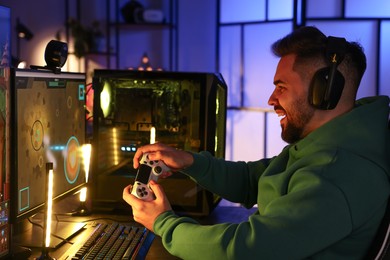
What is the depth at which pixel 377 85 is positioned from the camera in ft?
12.3

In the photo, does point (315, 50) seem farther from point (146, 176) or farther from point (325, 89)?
point (146, 176)

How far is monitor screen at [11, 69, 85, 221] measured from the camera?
1.22 meters

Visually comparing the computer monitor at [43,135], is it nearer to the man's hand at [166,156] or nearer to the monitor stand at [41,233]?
the monitor stand at [41,233]

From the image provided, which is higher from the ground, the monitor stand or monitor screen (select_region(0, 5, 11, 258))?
monitor screen (select_region(0, 5, 11, 258))

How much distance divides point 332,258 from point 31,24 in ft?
17.9

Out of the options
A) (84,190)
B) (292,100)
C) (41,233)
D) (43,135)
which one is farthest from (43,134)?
(292,100)

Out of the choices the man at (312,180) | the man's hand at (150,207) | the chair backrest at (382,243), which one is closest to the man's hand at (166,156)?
the man at (312,180)

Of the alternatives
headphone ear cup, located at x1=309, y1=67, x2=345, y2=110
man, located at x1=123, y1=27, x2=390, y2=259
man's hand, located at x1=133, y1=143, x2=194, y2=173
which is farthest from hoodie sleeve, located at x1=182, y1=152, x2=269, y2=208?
headphone ear cup, located at x1=309, y1=67, x2=345, y2=110

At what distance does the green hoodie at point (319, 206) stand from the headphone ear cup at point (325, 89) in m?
0.04

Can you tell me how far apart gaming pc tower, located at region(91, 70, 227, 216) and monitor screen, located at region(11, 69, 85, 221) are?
0.09 metres

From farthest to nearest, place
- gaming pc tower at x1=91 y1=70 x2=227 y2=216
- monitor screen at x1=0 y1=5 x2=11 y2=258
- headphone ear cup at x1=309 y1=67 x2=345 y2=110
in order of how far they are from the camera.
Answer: gaming pc tower at x1=91 y1=70 x2=227 y2=216
monitor screen at x1=0 y1=5 x2=11 y2=258
headphone ear cup at x1=309 y1=67 x2=345 y2=110

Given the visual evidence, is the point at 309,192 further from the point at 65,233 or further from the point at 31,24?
the point at 31,24

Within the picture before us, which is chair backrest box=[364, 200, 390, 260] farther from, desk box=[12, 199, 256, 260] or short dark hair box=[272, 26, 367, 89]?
desk box=[12, 199, 256, 260]

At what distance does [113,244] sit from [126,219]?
0.36 metres
